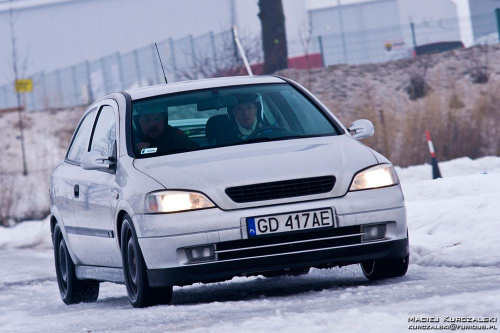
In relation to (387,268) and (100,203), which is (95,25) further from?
(387,268)

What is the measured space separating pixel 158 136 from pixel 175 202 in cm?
104

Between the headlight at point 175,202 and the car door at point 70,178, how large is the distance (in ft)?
6.24

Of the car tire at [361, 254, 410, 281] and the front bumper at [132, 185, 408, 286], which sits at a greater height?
the front bumper at [132, 185, 408, 286]

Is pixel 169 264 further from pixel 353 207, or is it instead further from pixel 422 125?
pixel 422 125

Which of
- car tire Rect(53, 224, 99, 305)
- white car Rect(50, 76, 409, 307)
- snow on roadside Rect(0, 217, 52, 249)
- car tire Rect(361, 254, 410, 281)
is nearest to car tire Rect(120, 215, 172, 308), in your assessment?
white car Rect(50, 76, 409, 307)

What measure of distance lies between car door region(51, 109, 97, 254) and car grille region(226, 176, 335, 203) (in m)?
2.23

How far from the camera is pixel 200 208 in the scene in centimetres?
755

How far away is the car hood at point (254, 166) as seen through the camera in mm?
7594

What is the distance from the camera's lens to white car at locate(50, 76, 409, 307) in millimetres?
7566

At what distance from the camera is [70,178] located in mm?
9648

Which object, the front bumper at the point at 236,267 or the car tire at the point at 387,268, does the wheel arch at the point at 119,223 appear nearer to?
the front bumper at the point at 236,267

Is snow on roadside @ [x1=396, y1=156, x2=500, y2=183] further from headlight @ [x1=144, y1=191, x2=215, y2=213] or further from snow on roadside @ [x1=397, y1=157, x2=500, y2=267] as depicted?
headlight @ [x1=144, y1=191, x2=215, y2=213]

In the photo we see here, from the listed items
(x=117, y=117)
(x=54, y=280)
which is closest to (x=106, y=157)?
(x=117, y=117)

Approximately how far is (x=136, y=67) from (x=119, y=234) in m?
46.0
